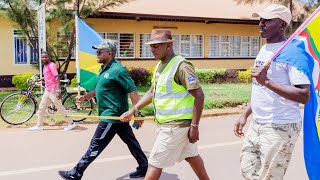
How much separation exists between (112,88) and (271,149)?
2275 millimetres

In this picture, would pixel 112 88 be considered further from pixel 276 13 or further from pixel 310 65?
pixel 310 65

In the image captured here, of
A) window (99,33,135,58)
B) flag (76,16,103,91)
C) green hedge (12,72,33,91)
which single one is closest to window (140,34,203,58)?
window (99,33,135,58)

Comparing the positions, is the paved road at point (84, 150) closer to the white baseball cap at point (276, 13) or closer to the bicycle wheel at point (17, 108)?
the bicycle wheel at point (17, 108)

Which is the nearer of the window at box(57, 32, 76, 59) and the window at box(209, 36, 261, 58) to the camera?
the window at box(57, 32, 76, 59)

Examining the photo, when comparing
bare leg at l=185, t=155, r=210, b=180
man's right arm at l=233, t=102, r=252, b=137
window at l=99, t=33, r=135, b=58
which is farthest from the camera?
window at l=99, t=33, r=135, b=58

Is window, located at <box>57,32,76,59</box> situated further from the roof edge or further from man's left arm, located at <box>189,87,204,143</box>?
man's left arm, located at <box>189,87,204,143</box>

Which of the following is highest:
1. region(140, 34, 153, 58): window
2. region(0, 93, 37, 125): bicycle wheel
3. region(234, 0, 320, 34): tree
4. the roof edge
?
region(234, 0, 320, 34): tree

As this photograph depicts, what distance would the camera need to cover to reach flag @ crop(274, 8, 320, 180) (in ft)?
10.3

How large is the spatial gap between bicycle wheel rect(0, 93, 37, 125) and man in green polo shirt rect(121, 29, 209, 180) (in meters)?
5.78

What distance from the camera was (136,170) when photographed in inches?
211

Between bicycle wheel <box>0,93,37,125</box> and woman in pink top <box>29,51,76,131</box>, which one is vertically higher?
woman in pink top <box>29,51,76,131</box>

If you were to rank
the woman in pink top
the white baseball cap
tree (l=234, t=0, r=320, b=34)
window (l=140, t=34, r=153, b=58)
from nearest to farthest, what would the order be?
1. the white baseball cap
2. the woman in pink top
3. tree (l=234, t=0, r=320, b=34)
4. window (l=140, t=34, r=153, b=58)

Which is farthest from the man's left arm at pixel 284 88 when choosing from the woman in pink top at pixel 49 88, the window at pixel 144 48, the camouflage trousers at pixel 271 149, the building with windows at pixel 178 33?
the window at pixel 144 48

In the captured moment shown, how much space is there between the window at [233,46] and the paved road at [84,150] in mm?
13461
